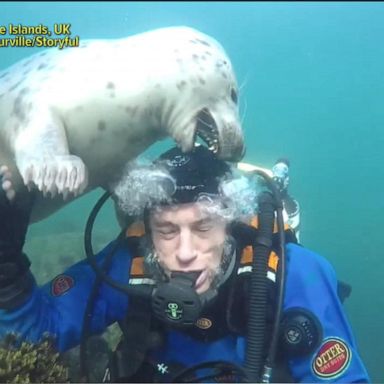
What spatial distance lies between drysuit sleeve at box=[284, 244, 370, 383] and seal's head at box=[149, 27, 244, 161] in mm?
858

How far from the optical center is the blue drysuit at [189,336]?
9.93ft

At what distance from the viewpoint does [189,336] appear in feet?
11.3

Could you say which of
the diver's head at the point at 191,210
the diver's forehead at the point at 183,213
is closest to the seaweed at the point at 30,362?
the diver's head at the point at 191,210

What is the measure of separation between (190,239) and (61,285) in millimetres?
1083

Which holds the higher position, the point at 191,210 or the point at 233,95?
the point at 233,95

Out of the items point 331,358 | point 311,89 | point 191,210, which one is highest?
point 191,210

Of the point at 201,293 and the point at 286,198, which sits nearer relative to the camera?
the point at 201,293

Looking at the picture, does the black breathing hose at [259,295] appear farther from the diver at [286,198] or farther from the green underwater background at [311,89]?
the green underwater background at [311,89]

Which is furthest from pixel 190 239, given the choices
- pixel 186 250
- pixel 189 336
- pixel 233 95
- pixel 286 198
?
pixel 286 198

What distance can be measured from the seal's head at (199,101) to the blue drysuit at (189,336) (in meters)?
0.82

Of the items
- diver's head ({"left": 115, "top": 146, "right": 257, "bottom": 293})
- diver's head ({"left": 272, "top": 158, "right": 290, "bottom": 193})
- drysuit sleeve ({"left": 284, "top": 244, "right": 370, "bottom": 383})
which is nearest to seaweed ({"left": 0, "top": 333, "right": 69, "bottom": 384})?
diver's head ({"left": 115, "top": 146, "right": 257, "bottom": 293})

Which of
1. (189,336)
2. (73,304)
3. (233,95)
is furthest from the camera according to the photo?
(233,95)

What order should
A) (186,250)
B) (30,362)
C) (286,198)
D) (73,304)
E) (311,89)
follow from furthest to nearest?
(311,89) < (286,198) < (73,304) < (186,250) < (30,362)

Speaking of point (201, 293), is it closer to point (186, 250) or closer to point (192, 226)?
point (186, 250)
